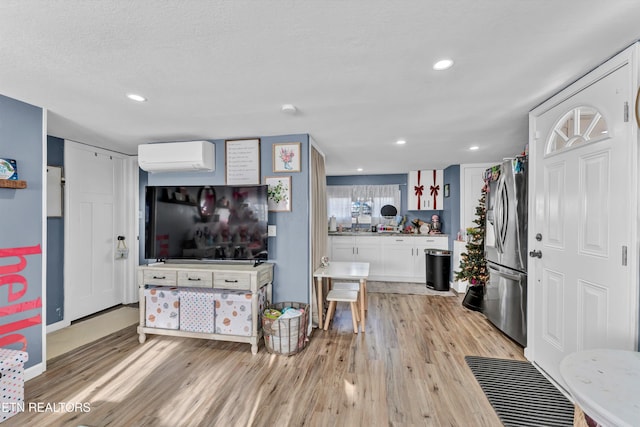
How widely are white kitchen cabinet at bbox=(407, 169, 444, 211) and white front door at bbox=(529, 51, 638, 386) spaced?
9.98ft

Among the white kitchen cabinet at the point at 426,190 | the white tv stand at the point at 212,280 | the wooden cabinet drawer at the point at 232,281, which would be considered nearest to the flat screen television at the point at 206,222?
the white tv stand at the point at 212,280

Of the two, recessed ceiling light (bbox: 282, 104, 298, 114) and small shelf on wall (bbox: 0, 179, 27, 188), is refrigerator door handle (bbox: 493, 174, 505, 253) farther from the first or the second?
small shelf on wall (bbox: 0, 179, 27, 188)

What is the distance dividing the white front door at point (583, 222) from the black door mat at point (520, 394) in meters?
0.15

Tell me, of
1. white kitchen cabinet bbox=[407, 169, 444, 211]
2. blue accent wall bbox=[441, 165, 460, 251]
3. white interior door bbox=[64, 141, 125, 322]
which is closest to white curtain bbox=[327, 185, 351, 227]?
white kitchen cabinet bbox=[407, 169, 444, 211]

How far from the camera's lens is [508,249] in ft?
9.71

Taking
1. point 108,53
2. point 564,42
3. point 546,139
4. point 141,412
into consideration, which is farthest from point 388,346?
point 108,53

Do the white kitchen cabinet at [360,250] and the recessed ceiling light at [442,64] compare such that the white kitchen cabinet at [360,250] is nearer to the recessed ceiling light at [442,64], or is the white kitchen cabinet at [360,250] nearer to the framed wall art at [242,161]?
the framed wall art at [242,161]

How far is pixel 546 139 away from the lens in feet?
7.47

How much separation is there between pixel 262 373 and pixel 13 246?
2226 millimetres

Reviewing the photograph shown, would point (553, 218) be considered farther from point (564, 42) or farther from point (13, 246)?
point (13, 246)

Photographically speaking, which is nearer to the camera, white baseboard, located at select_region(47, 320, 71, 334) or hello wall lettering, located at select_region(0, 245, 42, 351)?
hello wall lettering, located at select_region(0, 245, 42, 351)

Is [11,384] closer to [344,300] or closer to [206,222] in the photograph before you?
[206,222]

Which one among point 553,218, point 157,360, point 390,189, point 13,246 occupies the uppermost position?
point 390,189

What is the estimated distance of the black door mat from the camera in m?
1.83
